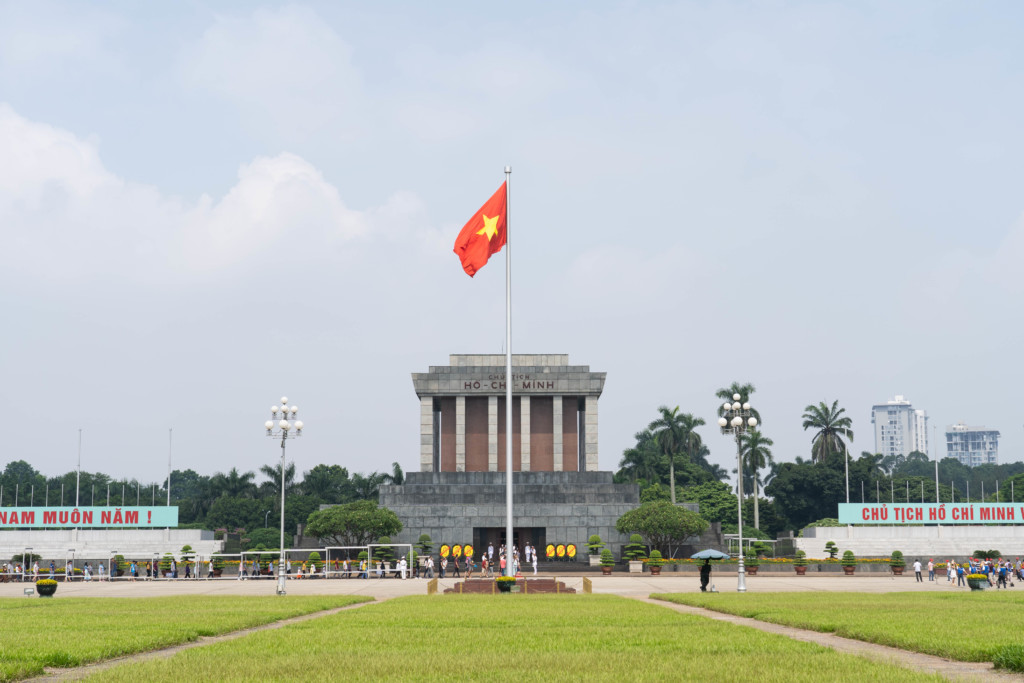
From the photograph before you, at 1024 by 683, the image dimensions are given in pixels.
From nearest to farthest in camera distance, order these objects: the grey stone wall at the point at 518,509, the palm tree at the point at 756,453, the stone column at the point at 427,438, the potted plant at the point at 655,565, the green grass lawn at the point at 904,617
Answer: the green grass lawn at the point at 904,617 → the potted plant at the point at 655,565 → the grey stone wall at the point at 518,509 → the stone column at the point at 427,438 → the palm tree at the point at 756,453

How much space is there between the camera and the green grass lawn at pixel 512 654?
12852mm

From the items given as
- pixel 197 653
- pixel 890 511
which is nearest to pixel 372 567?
pixel 890 511

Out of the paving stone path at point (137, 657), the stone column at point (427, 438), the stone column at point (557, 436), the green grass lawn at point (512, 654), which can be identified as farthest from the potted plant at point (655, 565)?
the paving stone path at point (137, 657)

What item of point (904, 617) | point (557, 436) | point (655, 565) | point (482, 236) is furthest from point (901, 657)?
point (557, 436)

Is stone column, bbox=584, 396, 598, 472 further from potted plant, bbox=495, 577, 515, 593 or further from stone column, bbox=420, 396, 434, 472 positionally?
potted plant, bbox=495, 577, 515, 593

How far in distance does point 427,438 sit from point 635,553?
2338 cm

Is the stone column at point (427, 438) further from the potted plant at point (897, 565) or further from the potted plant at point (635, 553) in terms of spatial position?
the potted plant at point (897, 565)

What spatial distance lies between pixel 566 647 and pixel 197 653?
5.86 meters

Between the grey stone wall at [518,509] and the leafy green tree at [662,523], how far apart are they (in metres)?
3.01

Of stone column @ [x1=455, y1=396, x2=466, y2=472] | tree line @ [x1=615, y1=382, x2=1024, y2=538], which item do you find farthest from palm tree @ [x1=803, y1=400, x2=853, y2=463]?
stone column @ [x1=455, y1=396, x2=466, y2=472]

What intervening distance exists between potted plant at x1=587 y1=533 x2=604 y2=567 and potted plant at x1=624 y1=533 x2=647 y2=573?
2.87 meters

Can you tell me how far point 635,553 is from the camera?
67625 millimetres

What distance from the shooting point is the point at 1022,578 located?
5669 cm

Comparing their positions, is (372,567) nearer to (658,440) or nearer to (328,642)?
(328,642)
